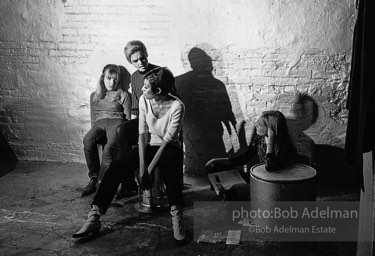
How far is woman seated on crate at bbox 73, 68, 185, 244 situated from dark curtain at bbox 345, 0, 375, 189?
1836mm

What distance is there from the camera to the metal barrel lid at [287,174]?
3.88m

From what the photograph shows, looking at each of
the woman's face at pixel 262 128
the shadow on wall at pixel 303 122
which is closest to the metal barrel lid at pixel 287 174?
the woman's face at pixel 262 128

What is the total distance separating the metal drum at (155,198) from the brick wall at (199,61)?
1122 mm

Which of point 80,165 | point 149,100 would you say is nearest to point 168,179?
point 149,100

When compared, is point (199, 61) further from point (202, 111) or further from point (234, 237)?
point (234, 237)

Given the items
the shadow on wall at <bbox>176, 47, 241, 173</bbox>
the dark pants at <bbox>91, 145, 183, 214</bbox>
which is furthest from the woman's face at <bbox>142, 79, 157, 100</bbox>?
the shadow on wall at <bbox>176, 47, 241, 173</bbox>

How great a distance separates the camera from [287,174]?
13.2ft

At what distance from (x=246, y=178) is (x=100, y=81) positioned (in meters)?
2.47

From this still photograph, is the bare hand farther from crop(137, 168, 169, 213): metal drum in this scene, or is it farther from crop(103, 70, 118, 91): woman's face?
crop(103, 70, 118, 91): woman's face

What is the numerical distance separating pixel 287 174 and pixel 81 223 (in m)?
2.28

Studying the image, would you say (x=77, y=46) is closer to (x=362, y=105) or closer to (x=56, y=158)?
(x=56, y=158)

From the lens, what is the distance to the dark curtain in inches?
90.0

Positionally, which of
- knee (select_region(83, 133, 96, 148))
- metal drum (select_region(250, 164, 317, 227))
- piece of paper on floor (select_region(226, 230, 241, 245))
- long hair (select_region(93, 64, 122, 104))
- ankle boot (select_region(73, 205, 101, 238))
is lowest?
piece of paper on floor (select_region(226, 230, 241, 245))

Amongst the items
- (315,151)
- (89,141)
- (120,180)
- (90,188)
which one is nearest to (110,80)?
(89,141)
